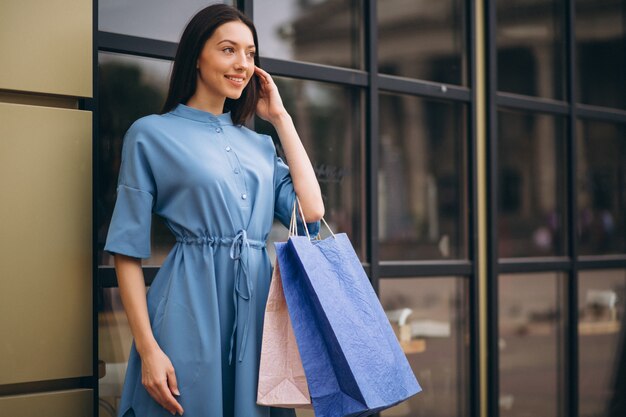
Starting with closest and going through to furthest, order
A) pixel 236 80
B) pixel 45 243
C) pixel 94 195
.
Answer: pixel 236 80 → pixel 45 243 → pixel 94 195

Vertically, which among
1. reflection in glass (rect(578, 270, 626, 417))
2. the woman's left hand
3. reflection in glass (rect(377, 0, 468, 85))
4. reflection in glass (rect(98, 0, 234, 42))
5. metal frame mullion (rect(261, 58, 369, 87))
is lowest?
reflection in glass (rect(578, 270, 626, 417))

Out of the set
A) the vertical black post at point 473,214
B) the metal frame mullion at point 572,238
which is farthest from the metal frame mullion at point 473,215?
the metal frame mullion at point 572,238

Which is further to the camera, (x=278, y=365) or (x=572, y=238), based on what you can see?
(x=572, y=238)

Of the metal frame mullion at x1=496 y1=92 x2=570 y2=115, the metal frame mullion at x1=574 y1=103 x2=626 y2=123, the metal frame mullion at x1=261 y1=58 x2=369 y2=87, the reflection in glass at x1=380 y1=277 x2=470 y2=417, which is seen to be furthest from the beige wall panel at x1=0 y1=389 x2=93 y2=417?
the metal frame mullion at x1=574 y1=103 x2=626 y2=123

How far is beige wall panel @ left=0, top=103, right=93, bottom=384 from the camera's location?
8.34 feet

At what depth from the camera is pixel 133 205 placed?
2340mm

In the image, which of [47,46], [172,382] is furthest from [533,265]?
[47,46]

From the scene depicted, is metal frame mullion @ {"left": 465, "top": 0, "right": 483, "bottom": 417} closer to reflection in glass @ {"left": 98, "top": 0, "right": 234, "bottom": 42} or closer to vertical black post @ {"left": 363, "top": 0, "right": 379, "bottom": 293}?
vertical black post @ {"left": 363, "top": 0, "right": 379, "bottom": 293}

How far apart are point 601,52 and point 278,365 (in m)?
3.68

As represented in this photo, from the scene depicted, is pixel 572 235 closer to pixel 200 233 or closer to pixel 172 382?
pixel 200 233

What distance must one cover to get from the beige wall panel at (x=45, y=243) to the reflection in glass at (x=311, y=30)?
3.58ft

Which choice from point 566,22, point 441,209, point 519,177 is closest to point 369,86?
point 441,209

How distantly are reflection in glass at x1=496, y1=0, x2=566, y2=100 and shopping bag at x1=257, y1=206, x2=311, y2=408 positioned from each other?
2586mm

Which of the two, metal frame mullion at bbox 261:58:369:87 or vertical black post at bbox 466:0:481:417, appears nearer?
metal frame mullion at bbox 261:58:369:87
